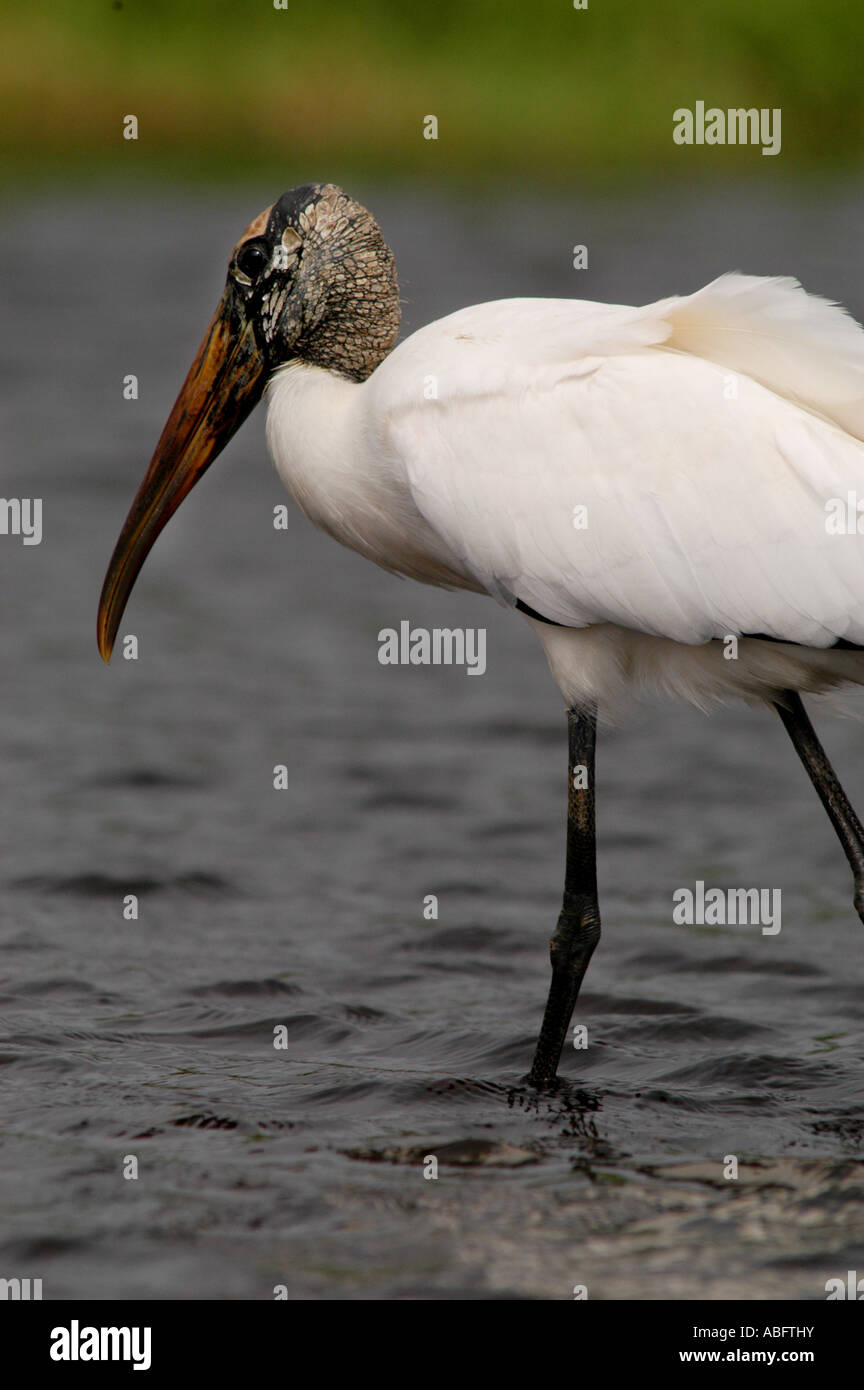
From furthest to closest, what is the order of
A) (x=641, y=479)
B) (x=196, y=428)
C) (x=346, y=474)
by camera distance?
(x=196, y=428)
(x=346, y=474)
(x=641, y=479)

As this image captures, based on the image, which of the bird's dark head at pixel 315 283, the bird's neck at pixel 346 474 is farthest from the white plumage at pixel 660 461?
the bird's dark head at pixel 315 283

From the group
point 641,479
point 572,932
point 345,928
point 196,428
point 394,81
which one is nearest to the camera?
point 641,479

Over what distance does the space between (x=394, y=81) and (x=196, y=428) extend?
597 inches

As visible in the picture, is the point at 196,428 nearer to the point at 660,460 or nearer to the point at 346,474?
the point at 346,474

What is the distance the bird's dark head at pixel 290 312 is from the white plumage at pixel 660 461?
0.56 meters

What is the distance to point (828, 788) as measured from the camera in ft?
19.6

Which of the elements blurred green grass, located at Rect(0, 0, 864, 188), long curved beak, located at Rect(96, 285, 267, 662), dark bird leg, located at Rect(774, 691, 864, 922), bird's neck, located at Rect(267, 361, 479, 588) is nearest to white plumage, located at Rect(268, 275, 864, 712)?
bird's neck, located at Rect(267, 361, 479, 588)

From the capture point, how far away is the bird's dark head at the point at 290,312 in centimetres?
624

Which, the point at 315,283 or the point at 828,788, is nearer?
the point at 828,788

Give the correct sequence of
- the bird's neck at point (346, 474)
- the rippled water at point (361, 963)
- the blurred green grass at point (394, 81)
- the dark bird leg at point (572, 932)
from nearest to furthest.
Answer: the rippled water at point (361, 963) < the bird's neck at point (346, 474) < the dark bird leg at point (572, 932) < the blurred green grass at point (394, 81)

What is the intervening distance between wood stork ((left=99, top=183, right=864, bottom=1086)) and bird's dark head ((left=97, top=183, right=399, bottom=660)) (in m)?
0.39

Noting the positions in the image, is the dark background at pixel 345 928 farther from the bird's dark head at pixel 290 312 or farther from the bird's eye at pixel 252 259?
the bird's eye at pixel 252 259

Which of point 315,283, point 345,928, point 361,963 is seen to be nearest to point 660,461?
point 315,283
